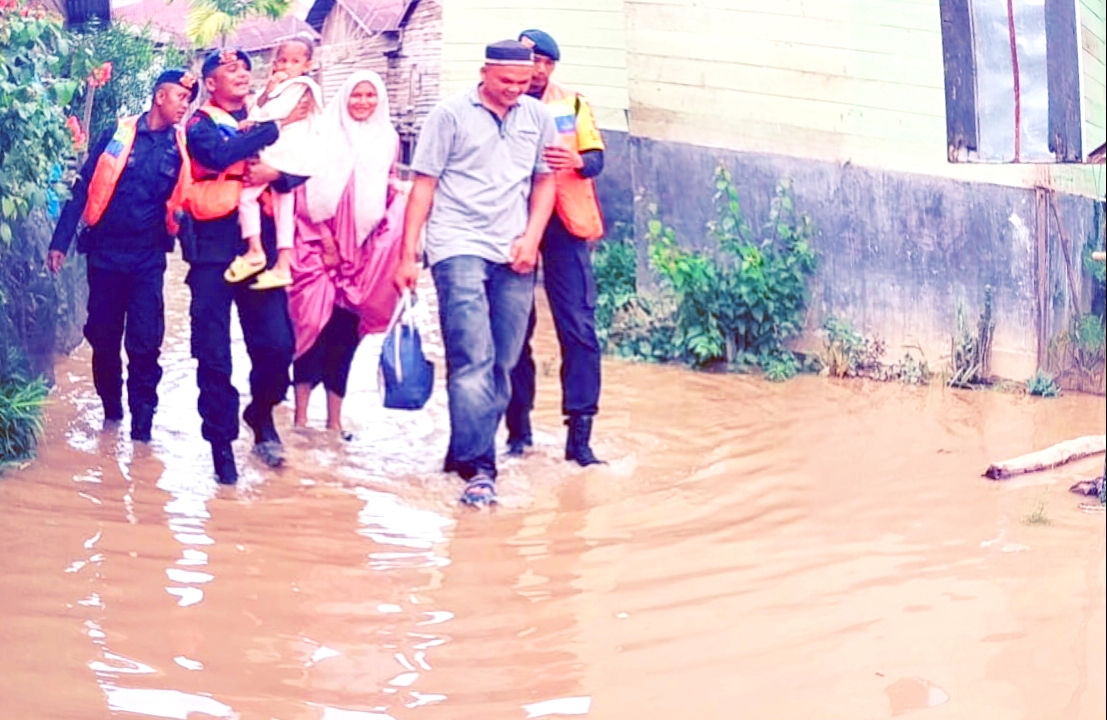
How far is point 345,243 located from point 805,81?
1413 millimetres

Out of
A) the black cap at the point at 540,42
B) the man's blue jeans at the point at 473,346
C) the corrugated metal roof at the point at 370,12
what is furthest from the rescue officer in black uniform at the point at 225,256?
the black cap at the point at 540,42

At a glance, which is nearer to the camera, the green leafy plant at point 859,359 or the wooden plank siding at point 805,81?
the wooden plank siding at point 805,81

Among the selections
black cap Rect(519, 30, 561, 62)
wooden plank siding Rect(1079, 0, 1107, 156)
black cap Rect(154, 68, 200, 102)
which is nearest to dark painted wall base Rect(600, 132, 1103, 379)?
wooden plank siding Rect(1079, 0, 1107, 156)

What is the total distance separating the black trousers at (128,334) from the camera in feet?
11.3

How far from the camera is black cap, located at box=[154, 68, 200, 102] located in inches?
137

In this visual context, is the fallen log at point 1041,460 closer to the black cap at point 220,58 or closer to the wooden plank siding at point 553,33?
the wooden plank siding at point 553,33

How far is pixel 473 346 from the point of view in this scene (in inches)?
161

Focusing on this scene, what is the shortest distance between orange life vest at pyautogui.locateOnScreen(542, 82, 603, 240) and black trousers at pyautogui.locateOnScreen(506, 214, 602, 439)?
0.04m

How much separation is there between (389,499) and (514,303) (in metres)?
0.73

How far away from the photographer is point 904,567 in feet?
11.8

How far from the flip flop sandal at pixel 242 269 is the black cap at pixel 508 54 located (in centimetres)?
85

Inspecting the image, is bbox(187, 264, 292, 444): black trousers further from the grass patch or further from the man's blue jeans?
the grass patch

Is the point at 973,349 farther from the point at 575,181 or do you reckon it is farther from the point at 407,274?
the point at 407,274

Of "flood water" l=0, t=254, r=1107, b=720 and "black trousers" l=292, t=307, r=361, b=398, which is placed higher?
"black trousers" l=292, t=307, r=361, b=398
